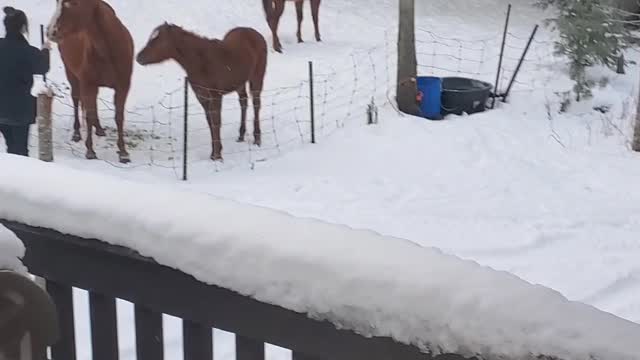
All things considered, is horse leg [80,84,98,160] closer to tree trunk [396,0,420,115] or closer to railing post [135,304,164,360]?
tree trunk [396,0,420,115]

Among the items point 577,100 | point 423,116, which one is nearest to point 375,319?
point 423,116

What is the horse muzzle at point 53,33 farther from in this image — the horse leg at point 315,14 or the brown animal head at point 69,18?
the horse leg at point 315,14

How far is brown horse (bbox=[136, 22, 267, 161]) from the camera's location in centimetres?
884

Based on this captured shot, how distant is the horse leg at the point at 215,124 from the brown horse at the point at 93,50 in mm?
875

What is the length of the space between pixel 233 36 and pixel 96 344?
734 cm

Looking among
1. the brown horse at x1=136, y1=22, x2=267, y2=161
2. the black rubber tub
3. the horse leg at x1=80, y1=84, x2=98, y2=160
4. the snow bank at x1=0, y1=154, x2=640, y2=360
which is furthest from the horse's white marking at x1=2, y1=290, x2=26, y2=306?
the black rubber tub

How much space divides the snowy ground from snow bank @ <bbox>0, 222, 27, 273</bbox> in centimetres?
236

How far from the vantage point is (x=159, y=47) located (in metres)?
8.83

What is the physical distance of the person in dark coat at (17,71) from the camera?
7.26m

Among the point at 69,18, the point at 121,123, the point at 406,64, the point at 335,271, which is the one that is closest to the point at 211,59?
the point at 121,123

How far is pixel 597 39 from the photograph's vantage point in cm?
1186

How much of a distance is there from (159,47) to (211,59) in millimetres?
542

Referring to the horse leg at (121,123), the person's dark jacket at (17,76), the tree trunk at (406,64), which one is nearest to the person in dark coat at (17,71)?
the person's dark jacket at (17,76)

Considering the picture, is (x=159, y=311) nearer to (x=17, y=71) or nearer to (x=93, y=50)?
(x=17, y=71)
